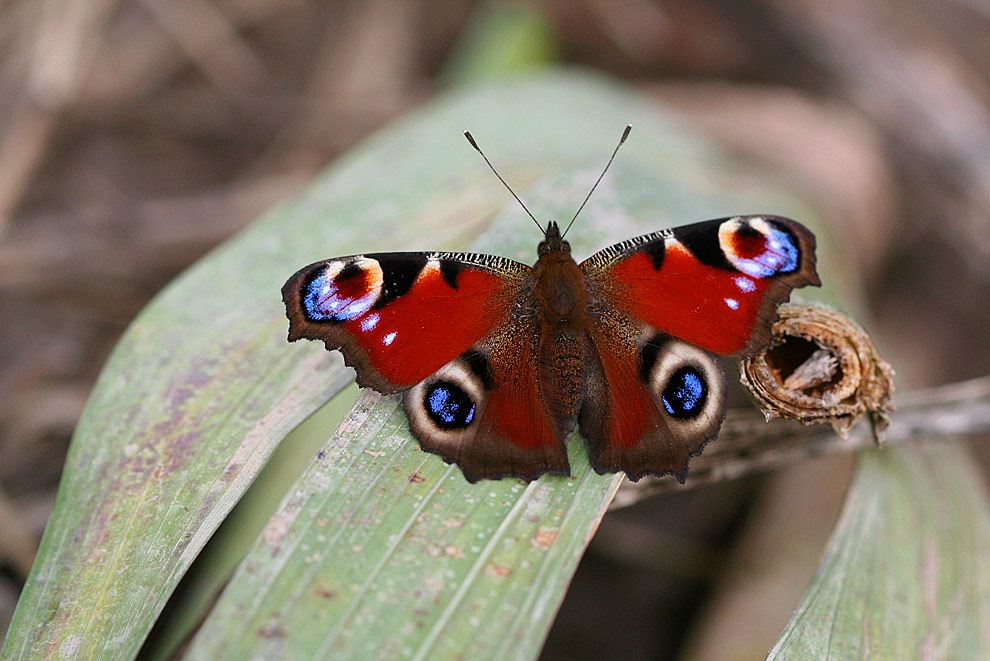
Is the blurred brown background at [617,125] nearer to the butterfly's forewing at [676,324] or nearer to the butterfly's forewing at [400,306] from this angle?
Answer: the butterfly's forewing at [676,324]

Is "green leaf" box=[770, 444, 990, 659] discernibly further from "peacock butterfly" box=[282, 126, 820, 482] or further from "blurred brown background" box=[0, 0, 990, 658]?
"blurred brown background" box=[0, 0, 990, 658]

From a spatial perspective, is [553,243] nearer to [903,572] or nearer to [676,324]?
[676,324]

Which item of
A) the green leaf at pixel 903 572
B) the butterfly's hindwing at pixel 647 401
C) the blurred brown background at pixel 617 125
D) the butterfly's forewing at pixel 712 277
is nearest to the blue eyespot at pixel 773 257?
the butterfly's forewing at pixel 712 277

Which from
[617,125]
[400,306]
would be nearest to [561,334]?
[400,306]

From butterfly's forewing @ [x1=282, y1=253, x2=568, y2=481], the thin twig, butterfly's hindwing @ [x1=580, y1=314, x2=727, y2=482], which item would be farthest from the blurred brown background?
butterfly's forewing @ [x1=282, y1=253, x2=568, y2=481]

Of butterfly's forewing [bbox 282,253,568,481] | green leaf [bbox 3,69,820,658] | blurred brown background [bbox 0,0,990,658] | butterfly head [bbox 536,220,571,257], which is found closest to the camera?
green leaf [bbox 3,69,820,658]

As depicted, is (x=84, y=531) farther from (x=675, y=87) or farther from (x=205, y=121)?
(x=675, y=87)
